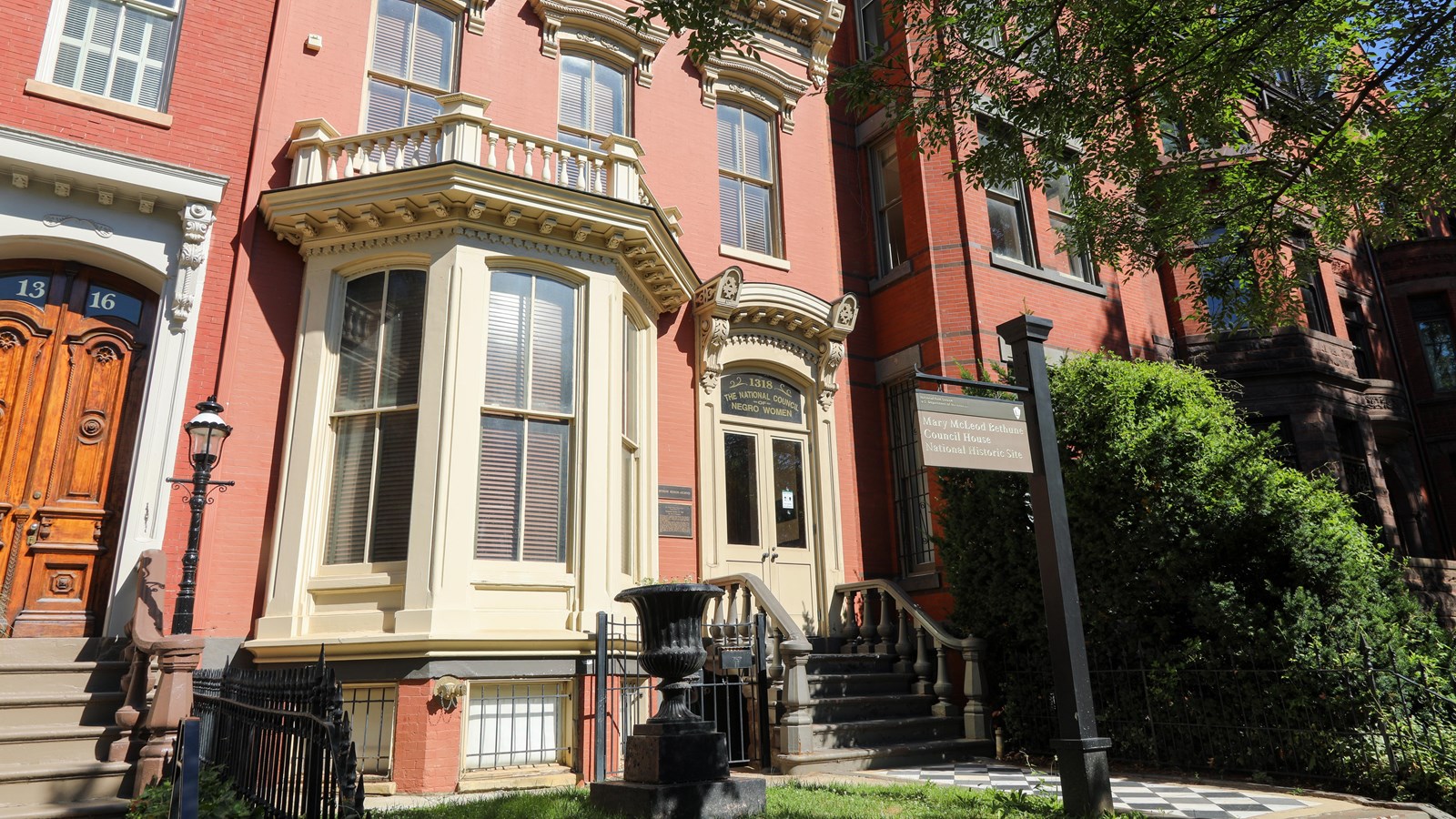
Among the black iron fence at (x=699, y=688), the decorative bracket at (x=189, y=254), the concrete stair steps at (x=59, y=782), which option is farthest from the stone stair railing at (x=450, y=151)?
the concrete stair steps at (x=59, y=782)

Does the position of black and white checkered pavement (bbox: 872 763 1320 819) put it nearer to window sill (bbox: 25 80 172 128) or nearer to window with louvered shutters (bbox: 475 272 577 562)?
window with louvered shutters (bbox: 475 272 577 562)

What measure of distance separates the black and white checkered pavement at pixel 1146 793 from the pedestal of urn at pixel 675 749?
245cm

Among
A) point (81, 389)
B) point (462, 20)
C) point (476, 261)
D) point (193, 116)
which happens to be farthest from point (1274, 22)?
point (81, 389)

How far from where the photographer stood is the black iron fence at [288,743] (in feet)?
14.2

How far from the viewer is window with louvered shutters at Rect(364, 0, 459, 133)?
10055 mm

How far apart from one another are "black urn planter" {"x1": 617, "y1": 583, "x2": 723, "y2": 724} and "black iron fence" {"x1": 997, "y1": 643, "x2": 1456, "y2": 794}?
4.59 m

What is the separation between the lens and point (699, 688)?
26.2 feet

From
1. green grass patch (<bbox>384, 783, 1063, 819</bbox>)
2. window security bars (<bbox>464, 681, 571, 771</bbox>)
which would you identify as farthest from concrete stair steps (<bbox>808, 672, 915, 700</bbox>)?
window security bars (<bbox>464, 681, 571, 771</bbox>)

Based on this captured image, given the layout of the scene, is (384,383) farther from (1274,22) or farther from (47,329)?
(1274,22)

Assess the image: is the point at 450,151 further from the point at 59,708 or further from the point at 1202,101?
the point at 1202,101

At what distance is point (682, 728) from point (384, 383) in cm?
490

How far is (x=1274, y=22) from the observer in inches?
323

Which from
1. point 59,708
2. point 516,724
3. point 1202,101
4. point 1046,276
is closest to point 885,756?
point 516,724

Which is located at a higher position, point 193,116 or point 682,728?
point 193,116
